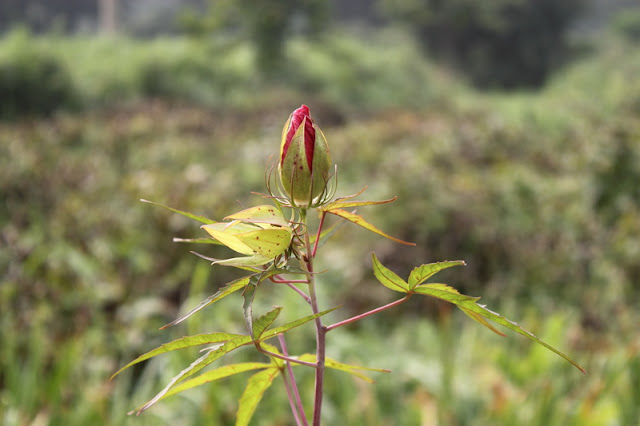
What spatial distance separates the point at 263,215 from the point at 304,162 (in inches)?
1.3

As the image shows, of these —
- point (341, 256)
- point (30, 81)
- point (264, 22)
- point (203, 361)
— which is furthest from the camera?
point (264, 22)

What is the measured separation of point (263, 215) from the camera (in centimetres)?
26

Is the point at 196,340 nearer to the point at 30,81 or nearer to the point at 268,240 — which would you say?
the point at 268,240

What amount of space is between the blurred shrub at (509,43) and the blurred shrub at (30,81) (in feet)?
24.2

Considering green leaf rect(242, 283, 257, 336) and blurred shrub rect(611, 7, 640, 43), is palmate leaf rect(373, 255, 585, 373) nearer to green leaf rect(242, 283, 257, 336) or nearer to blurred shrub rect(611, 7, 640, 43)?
green leaf rect(242, 283, 257, 336)

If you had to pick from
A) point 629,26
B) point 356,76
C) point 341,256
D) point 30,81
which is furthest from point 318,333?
point 629,26

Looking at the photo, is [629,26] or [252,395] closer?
[252,395]

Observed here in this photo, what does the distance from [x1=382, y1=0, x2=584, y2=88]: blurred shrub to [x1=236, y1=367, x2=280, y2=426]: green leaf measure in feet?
39.1

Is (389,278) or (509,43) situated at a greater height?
(389,278)

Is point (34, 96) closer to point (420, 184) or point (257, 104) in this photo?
point (257, 104)

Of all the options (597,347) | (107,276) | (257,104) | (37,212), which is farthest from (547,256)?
(257,104)

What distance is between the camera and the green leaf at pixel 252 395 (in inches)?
12.0

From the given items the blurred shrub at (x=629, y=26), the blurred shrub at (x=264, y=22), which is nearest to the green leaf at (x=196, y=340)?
the blurred shrub at (x=264, y=22)

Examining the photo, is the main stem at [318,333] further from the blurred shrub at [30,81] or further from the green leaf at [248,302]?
the blurred shrub at [30,81]
